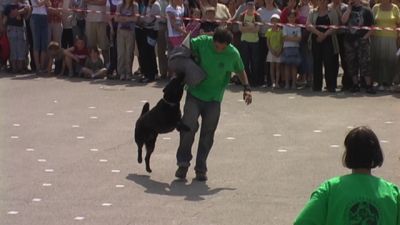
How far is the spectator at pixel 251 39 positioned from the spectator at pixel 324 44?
988mm

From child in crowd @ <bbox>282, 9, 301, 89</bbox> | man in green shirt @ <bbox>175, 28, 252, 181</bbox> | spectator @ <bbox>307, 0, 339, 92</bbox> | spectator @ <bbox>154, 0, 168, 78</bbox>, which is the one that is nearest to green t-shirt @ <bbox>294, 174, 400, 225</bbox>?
man in green shirt @ <bbox>175, 28, 252, 181</bbox>

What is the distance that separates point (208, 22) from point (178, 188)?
24.6 ft

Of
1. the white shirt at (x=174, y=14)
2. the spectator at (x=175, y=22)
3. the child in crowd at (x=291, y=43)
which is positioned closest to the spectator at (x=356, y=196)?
the child in crowd at (x=291, y=43)

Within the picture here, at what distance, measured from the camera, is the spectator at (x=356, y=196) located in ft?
16.3

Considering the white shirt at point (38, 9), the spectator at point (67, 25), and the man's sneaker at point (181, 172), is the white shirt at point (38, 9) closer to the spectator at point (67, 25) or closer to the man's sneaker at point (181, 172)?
the spectator at point (67, 25)

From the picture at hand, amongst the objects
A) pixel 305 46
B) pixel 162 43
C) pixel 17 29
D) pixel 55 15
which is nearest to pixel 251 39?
pixel 305 46

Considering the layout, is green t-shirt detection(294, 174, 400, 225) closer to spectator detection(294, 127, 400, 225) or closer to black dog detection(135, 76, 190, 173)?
spectator detection(294, 127, 400, 225)

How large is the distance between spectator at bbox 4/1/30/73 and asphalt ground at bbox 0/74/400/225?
1447mm

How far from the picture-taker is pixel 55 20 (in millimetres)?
19234

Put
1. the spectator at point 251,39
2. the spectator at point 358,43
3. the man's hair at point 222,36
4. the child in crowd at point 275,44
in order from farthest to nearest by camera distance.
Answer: the spectator at point 251,39 → the child in crowd at point 275,44 → the spectator at point 358,43 → the man's hair at point 222,36

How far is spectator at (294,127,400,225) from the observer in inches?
195

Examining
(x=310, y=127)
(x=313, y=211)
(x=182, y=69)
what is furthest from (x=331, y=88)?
(x=313, y=211)

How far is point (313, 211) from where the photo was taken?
4.99 m

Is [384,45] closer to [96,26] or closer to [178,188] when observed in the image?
[96,26]
